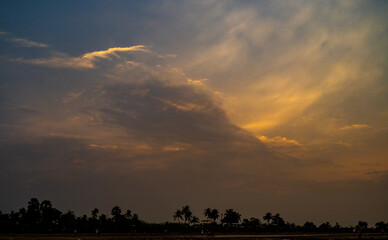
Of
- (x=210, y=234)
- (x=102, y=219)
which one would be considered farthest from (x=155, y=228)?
(x=210, y=234)

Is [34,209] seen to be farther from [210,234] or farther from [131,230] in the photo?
[210,234]

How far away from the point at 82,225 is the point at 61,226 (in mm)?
8846

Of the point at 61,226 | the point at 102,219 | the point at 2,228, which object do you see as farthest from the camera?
the point at 102,219

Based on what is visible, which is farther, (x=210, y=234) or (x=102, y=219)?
(x=102, y=219)

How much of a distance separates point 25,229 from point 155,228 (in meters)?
73.1

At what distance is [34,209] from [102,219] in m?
35.8

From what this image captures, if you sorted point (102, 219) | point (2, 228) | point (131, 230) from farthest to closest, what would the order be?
point (102, 219)
point (131, 230)
point (2, 228)

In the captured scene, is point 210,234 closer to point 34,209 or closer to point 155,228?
point 155,228

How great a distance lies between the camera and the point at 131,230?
16075 centimetres

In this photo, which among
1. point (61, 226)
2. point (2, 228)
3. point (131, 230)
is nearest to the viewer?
point (2, 228)

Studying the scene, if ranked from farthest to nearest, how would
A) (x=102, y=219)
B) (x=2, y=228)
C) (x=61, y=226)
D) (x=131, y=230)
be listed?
(x=102, y=219) → (x=131, y=230) → (x=61, y=226) → (x=2, y=228)

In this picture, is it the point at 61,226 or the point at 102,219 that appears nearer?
the point at 61,226

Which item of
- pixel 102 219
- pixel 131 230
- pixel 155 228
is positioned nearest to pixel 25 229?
pixel 131 230

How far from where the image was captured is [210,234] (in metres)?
126
